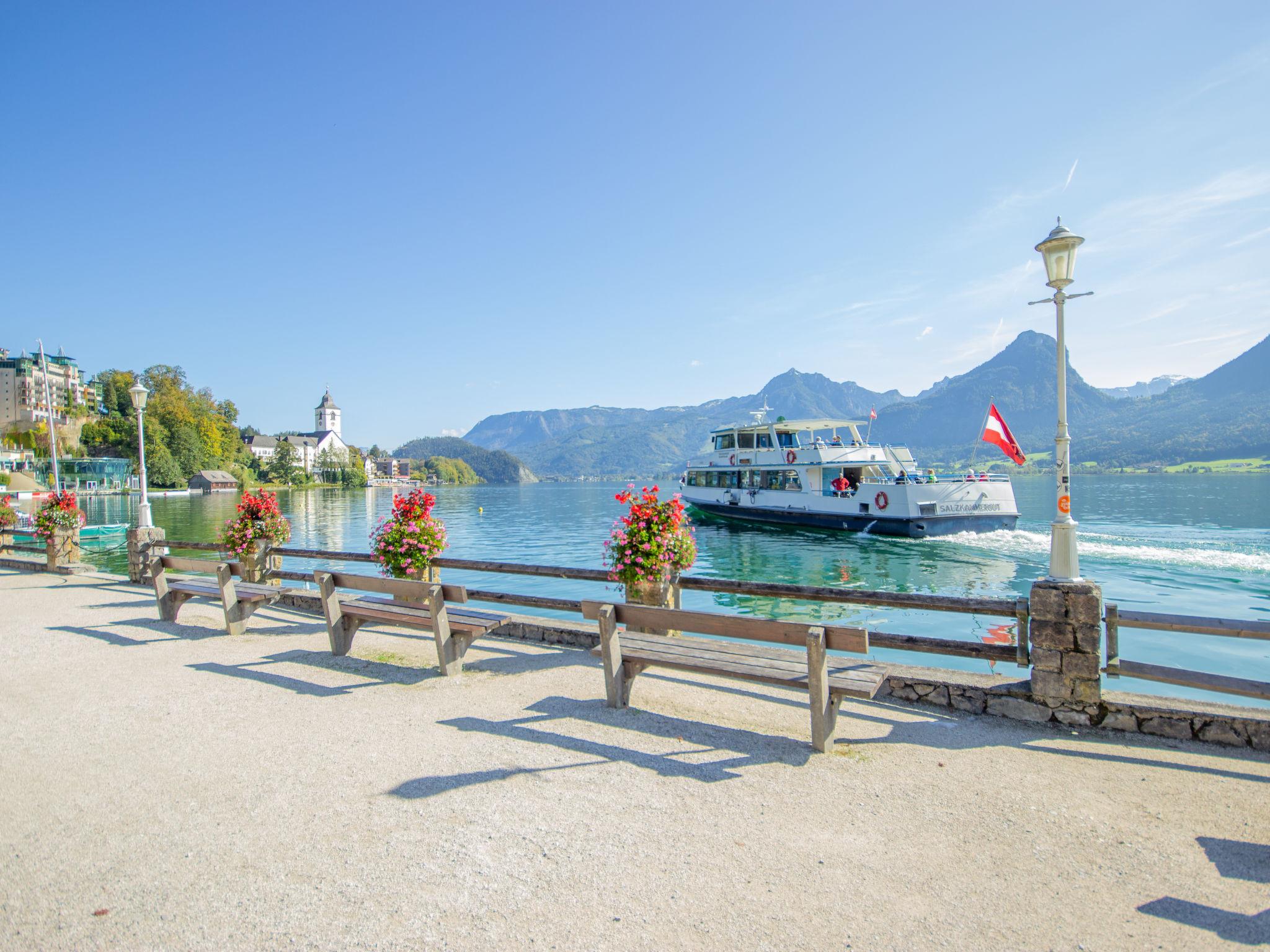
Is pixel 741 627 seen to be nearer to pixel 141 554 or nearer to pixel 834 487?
pixel 141 554

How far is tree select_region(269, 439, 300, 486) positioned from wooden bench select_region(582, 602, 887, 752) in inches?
5483

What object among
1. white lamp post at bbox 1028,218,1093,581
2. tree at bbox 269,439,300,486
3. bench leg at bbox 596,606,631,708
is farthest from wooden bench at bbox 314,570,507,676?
tree at bbox 269,439,300,486

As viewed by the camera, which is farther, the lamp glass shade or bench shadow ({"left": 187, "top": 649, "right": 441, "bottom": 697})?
bench shadow ({"left": 187, "top": 649, "right": 441, "bottom": 697})

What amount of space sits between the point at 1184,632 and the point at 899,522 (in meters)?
25.7

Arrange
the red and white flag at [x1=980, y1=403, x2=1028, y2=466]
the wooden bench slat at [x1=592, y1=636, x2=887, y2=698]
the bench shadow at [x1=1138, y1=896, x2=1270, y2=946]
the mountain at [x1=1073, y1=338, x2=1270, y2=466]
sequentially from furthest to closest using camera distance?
the mountain at [x1=1073, y1=338, x2=1270, y2=466], the red and white flag at [x1=980, y1=403, x2=1028, y2=466], the wooden bench slat at [x1=592, y1=636, x2=887, y2=698], the bench shadow at [x1=1138, y1=896, x2=1270, y2=946]

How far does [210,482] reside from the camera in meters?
105

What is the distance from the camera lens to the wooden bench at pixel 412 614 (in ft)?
19.9

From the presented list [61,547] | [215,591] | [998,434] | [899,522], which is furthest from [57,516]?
[899,522]

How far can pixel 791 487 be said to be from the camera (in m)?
35.7

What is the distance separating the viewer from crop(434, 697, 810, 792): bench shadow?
13.9ft

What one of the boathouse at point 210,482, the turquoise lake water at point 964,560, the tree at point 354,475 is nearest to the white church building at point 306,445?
the tree at point 354,475

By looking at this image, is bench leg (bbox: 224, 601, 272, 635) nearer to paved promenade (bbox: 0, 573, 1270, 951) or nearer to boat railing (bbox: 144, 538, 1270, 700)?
paved promenade (bbox: 0, 573, 1270, 951)

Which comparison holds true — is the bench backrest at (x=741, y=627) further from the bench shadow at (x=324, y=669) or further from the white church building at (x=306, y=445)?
the white church building at (x=306, y=445)

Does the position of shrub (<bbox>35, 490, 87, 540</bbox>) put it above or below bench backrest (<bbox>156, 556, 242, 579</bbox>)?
above
